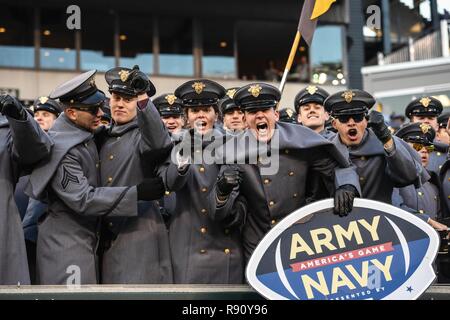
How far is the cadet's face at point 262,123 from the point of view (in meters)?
4.82

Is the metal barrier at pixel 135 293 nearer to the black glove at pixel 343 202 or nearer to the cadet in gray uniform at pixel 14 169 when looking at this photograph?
the black glove at pixel 343 202

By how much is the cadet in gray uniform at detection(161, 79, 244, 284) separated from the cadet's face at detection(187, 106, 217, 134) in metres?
0.02

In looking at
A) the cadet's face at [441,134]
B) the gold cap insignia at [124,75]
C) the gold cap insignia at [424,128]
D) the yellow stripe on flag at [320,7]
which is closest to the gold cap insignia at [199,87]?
the gold cap insignia at [124,75]

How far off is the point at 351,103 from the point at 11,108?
6.67ft

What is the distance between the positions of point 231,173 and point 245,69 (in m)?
15.2

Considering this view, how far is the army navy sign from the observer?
12.9ft

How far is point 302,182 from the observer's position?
4875mm

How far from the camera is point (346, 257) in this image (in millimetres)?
4000

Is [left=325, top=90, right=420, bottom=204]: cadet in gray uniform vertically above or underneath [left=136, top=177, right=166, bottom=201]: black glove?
above

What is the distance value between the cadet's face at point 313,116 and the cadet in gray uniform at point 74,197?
7.01ft

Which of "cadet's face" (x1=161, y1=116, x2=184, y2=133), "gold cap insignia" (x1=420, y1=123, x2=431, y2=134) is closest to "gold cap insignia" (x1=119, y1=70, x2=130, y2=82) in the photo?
Result: "cadet's face" (x1=161, y1=116, x2=184, y2=133)

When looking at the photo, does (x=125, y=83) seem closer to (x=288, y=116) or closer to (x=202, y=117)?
(x=202, y=117)

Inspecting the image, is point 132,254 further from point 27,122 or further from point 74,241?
point 27,122

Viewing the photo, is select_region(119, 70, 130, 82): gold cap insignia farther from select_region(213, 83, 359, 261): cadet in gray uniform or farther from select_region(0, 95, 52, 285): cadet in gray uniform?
select_region(213, 83, 359, 261): cadet in gray uniform
